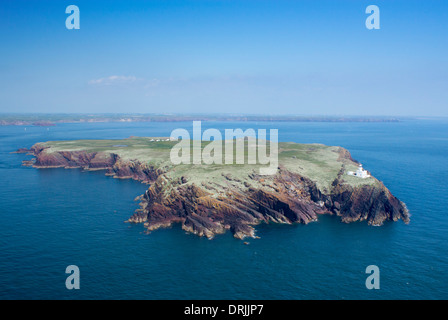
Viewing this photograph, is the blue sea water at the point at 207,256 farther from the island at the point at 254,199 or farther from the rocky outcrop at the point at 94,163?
the rocky outcrop at the point at 94,163

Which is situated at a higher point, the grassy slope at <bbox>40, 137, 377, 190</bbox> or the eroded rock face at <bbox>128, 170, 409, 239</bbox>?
the grassy slope at <bbox>40, 137, 377, 190</bbox>

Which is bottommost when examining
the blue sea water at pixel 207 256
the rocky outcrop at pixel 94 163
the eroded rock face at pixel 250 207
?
the blue sea water at pixel 207 256

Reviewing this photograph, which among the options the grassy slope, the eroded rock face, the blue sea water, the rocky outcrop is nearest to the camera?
the blue sea water

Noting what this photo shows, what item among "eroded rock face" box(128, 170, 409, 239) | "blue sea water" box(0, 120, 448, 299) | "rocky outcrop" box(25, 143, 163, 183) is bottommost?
"blue sea water" box(0, 120, 448, 299)

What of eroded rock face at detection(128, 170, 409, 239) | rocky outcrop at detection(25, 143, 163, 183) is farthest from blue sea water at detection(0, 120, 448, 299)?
rocky outcrop at detection(25, 143, 163, 183)

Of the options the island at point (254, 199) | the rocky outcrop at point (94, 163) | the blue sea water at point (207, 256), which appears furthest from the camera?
the rocky outcrop at point (94, 163)

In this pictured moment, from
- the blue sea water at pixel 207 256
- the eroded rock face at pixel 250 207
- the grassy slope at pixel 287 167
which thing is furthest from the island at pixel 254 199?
the blue sea water at pixel 207 256

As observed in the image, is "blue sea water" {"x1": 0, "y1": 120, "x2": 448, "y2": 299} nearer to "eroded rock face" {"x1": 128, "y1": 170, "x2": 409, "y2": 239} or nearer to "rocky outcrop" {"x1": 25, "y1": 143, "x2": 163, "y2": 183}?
"eroded rock face" {"x1": 128, "y1": 170, "x2": 409, "y2": 239}

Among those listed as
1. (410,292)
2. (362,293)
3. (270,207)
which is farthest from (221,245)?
(410,292)

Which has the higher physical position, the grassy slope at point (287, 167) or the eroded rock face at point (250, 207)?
the grassy slope at point (287, 167)

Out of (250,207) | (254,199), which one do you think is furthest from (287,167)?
(250,207)

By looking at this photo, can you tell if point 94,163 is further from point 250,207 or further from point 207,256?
point 207,256
